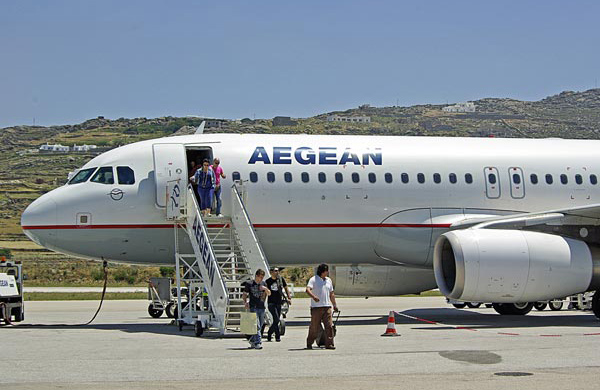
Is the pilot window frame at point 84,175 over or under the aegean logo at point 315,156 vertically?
under

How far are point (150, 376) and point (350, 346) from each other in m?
5.32

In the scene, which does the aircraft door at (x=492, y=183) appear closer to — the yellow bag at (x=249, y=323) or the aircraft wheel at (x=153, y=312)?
the yellow bag at (x=249, y=323)

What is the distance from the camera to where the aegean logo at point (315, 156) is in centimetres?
2364

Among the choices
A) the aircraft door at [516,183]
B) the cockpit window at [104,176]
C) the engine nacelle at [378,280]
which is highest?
the cockpit window at [104,176]

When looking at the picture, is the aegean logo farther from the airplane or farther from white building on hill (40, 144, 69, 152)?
white building on hill (40, 144, 69, 152)

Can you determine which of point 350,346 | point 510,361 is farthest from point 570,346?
point 350,346

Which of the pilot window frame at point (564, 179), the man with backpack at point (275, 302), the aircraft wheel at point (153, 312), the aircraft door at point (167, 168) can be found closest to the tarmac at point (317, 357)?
the man with backpack at point (275, 302)

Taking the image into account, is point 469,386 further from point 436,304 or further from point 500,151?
point 436,304

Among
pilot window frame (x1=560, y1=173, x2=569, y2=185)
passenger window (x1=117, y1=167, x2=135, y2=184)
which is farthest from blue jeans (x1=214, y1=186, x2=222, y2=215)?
pilot window frame (x1=560, y1=173, x2=569, y2=185)

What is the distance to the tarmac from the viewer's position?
13002 millimetres

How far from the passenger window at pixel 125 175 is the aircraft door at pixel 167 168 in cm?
62

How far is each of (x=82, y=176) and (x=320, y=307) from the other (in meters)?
8.57

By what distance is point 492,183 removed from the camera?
81.3 ft

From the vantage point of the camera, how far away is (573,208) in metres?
23.1
